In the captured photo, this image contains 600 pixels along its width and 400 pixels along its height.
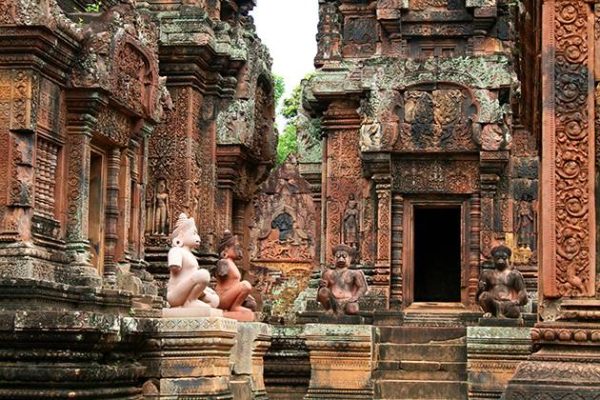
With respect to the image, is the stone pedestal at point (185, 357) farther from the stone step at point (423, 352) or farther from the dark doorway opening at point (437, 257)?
the dark doorway opening at point (437, 257)

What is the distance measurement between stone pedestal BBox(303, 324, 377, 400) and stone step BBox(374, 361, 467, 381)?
1272mm

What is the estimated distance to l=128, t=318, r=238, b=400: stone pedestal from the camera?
31.1 feet

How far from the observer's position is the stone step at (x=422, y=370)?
16453 millimetres

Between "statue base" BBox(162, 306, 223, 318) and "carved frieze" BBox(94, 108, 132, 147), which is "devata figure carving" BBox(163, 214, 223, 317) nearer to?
"statue base" BBox(162, 306, 223, 318)

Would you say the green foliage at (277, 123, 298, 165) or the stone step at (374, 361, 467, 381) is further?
the green foliage at (277, 123, 298, 165)

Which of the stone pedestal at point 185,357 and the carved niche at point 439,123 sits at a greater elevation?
the carved niche at point 439,123

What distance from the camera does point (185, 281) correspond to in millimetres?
10852

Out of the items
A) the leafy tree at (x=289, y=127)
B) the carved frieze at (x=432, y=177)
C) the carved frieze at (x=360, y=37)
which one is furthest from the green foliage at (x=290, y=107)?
the carved frieze at (x=432, y=177)

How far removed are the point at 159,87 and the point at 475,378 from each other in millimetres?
5293

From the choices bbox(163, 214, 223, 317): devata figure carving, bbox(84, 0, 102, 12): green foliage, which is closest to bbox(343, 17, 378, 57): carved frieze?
bbox(84, 0, 102, 12): green foliage

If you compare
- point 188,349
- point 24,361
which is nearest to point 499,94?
point 188,349

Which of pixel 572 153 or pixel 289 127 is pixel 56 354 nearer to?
pixel 572 153

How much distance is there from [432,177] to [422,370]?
383 centimetres

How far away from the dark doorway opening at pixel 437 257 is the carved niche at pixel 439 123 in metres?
3.22
